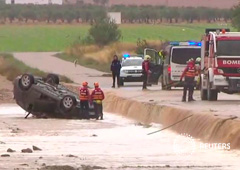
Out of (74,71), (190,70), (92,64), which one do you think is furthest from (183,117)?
(92,64)

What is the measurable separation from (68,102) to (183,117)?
18.0ft

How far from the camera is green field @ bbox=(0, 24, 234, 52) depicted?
126250mm

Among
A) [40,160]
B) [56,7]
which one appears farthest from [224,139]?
[56,7]

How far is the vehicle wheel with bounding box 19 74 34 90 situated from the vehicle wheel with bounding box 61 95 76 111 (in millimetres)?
1322

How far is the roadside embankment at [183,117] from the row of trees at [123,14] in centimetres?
13205

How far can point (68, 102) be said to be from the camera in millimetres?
31250

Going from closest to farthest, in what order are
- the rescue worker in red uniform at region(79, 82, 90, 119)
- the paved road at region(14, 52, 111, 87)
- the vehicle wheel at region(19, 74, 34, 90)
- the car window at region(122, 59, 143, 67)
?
the rescue worker in red uniform at region(79, 82, 90, 119), the vehicle wheel at region(19, 74, 34, 90), the car window at region(122, 59, 143, 67), the paved road at region(14, 52, 111, 87)

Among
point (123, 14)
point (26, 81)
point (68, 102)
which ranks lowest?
point (123, 14)

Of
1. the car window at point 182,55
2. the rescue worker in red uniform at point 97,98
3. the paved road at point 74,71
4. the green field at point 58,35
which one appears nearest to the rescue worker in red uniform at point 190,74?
the rescue worker in red uniform at point 97,98

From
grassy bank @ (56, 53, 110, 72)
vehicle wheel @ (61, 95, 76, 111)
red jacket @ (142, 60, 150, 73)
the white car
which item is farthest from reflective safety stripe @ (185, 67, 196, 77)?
grassy bank @ (56, 53, 110, 72)

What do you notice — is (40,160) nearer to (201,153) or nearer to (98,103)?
(201,153)

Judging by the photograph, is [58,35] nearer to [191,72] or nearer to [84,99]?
[191,72]

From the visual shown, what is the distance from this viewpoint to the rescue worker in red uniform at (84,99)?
30.6 m

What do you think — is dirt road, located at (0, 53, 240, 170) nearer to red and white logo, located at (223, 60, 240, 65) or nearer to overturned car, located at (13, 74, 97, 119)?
overturned car, located at (13, 74, 97, 119)
